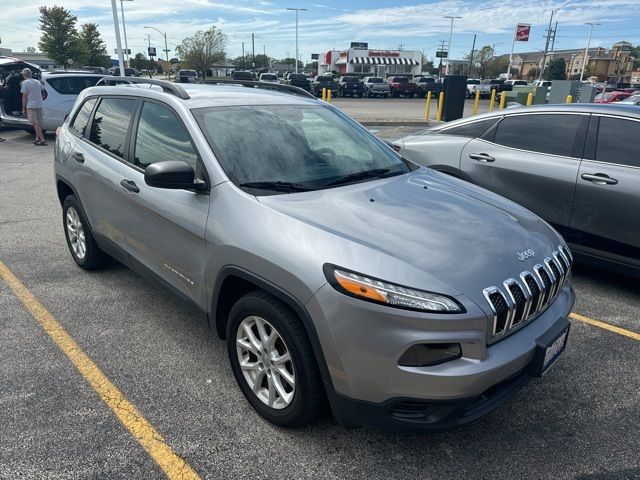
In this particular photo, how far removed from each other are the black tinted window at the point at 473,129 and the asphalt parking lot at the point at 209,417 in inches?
82.4

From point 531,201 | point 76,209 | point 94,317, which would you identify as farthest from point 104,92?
point 531,201

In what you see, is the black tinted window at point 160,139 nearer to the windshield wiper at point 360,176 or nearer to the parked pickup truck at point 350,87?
the windshield wiper at point 360,176

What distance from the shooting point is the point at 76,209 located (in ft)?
14.5

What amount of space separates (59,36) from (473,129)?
191 ft

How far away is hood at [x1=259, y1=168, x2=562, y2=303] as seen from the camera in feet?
7.35

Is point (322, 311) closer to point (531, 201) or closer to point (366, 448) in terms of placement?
point (366, 448)

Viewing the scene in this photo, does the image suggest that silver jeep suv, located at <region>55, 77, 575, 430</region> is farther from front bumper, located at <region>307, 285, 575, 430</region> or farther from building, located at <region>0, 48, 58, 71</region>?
building, located at <region>0, 48, 58, 71</region>

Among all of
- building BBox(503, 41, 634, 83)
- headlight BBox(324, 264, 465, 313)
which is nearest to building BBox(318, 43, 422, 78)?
building BBox(503, 41, 634, 83)

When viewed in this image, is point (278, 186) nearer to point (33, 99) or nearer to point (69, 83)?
point (33, 99)

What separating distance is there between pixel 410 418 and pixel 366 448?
479mm

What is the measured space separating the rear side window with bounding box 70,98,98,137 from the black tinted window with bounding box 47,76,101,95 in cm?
964

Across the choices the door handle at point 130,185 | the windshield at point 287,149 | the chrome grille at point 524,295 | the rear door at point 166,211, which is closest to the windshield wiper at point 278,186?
the windshield at point 287,149

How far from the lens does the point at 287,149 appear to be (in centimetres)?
309

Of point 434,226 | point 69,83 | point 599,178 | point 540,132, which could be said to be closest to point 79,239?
point 434,226
